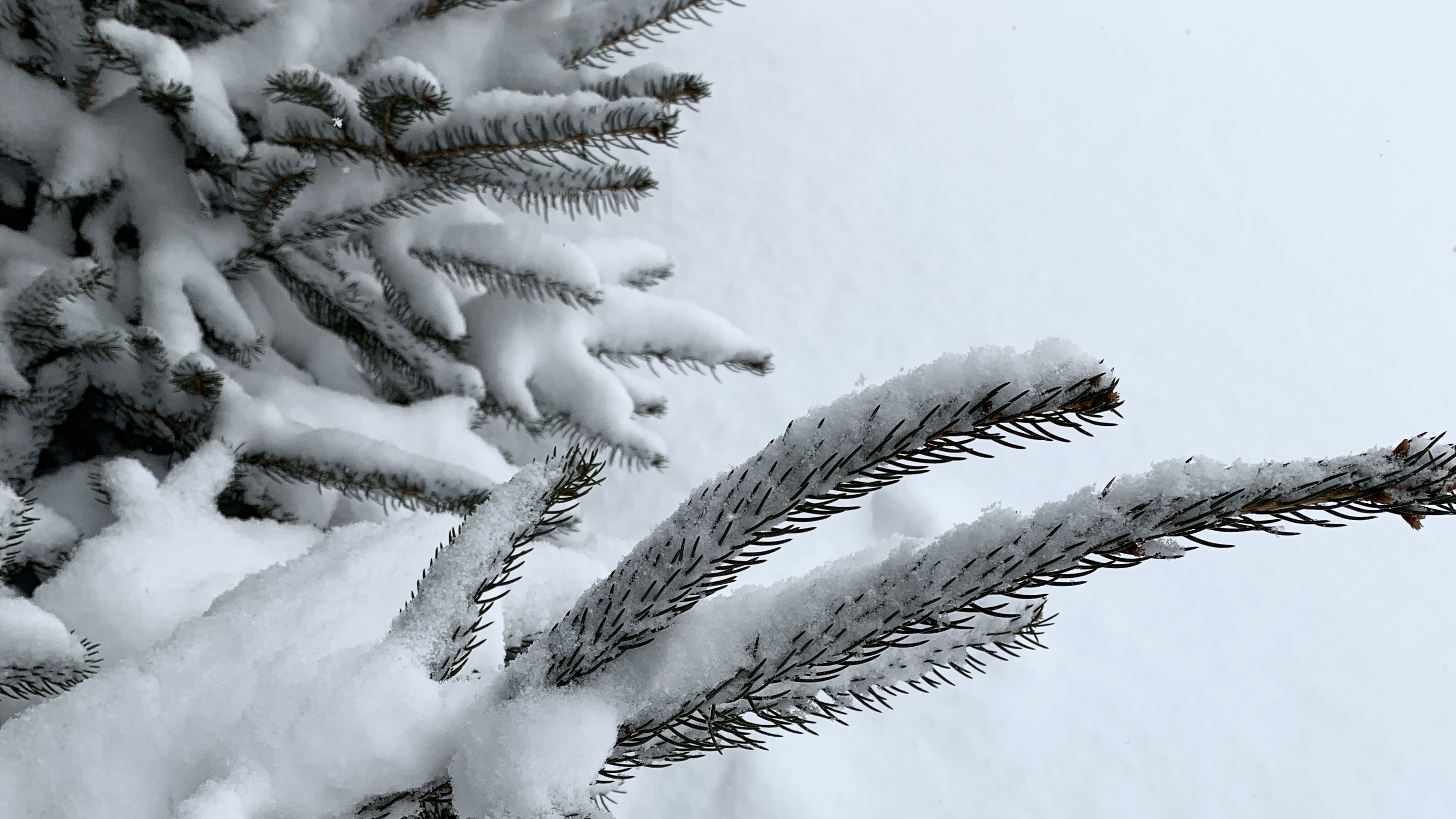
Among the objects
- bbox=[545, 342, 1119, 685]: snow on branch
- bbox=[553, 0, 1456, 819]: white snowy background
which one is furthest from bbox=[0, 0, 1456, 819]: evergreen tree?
bbox=[553, 0, 1456, 819]: white snowy background

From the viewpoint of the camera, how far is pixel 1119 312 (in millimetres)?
4395

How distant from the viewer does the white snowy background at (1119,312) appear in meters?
2.70

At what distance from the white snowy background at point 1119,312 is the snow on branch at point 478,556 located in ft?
5.32

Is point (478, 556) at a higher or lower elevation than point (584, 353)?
lower

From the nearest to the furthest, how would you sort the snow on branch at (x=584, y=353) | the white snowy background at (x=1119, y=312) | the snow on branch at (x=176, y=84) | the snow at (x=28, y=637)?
the snow at (x=28, y=637), the snow on branch at (x=176, y=84), the snow on branch at (x=584, y=353), the white snowy background at (x=1119, y=312)

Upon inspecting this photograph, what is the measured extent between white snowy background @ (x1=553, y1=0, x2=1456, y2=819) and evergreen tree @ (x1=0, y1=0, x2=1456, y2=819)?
0.57 metres

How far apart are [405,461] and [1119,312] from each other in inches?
148

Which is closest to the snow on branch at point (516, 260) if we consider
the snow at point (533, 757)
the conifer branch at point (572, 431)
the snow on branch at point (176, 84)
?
the conifer branch at point (572, 431)

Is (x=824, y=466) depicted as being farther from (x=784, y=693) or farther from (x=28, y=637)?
(x=28, y=637)

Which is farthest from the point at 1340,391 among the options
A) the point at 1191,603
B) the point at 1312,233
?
the point at 1191,603

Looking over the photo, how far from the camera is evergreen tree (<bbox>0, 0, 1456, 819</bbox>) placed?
61 centimetres

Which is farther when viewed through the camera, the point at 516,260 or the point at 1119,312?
the point at 1119,312

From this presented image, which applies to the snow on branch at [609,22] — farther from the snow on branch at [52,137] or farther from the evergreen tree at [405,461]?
the snow on branch at [52,137]

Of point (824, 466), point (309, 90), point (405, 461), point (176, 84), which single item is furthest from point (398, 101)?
point (824, 466)
